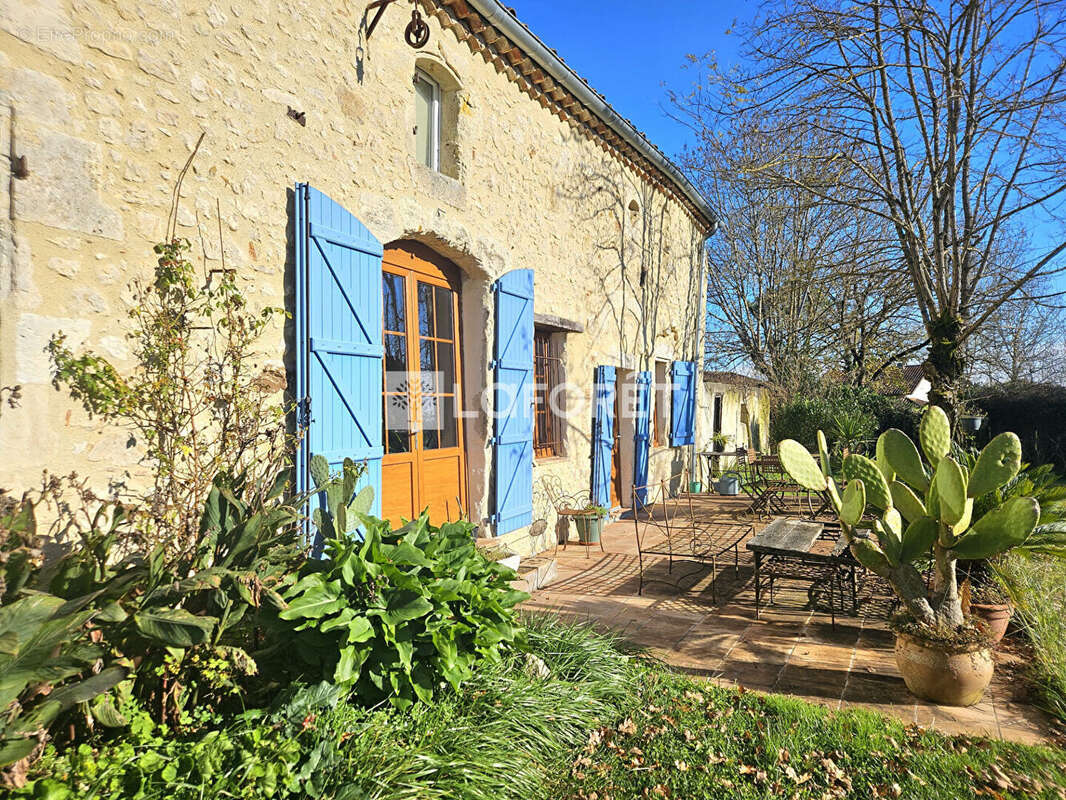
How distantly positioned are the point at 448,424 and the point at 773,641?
118 inches

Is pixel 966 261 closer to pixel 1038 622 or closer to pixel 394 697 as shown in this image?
pixel 1038 622

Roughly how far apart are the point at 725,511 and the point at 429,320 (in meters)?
5.68

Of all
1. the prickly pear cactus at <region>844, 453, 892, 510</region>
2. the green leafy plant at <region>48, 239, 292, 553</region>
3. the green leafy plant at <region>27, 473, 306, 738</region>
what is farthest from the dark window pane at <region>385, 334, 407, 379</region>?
the prickly pear cactus at <region>844, 453, 892, 510</region>

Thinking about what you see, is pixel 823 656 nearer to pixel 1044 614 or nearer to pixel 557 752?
pixel 1044 614

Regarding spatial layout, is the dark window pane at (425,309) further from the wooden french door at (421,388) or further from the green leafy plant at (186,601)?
the green leafy plant at (186,601)

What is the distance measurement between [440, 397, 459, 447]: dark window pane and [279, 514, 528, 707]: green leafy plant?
2.19 m

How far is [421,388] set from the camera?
5.07m

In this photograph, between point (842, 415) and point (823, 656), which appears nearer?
point (823, 656)

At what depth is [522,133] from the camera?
6.12 m

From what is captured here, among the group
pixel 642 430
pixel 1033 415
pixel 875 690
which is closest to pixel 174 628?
pixel 875 690

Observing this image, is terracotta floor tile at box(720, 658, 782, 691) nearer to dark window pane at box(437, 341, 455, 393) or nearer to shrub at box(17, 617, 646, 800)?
shrub at box(17, 617, 646, 800)

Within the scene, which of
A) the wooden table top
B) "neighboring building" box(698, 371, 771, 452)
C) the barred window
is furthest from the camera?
"neighboring building" box(698, 371, 771, 452)

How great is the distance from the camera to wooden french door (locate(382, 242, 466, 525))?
15.7 feet

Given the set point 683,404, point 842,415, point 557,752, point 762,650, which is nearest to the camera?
point 557,752
